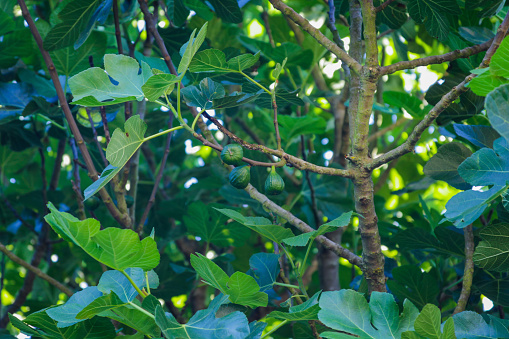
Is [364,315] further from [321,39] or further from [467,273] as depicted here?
[321,39]

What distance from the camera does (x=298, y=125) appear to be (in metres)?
1.55

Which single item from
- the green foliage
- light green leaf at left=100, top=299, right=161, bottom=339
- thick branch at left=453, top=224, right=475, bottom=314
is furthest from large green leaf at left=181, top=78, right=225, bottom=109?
thick branch at left=453, top=224, right=475, bottom=314

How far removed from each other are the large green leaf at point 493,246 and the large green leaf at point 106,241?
0.61 m

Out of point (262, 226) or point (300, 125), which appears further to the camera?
point (300, 125)

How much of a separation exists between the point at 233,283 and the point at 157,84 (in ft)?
1.20

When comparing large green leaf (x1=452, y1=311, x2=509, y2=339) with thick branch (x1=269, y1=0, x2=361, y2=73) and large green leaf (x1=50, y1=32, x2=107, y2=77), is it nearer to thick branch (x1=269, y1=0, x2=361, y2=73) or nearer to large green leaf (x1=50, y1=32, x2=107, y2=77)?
thick branch (x1=269, y1=0, x2=361, y2=73)

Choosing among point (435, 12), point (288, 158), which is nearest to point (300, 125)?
point (435, 12)

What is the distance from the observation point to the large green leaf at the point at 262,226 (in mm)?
872

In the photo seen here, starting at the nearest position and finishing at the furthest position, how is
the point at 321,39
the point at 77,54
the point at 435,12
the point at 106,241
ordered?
the point at 106,241 → the point at 321,39 → the point at 435,12 → the point at 77,54

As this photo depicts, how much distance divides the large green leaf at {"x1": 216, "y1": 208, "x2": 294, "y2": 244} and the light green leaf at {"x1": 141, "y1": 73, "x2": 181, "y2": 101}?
0.78 ft

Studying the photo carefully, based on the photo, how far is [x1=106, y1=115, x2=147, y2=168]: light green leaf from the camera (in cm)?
81

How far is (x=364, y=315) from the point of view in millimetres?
807

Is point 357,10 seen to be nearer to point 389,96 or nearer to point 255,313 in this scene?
point 389,96

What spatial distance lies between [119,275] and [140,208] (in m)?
1.10
